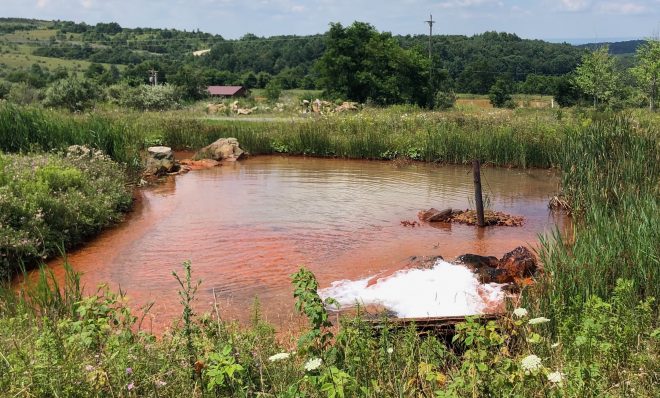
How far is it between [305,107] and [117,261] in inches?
1136

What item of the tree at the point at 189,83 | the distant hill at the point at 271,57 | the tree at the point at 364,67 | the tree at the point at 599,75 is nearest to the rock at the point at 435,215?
the tree at the point at 364,67

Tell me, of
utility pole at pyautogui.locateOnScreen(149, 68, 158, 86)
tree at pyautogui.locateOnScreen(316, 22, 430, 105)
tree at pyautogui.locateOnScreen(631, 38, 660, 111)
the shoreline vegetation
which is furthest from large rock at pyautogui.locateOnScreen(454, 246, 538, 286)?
utility pole at pyautogui.locateOnScreen(149, 68, 158, 86)

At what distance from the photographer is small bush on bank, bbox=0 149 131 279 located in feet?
26.1

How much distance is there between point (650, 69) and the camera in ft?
123

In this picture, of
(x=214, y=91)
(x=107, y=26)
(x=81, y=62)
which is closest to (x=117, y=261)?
(x=214, y=91)

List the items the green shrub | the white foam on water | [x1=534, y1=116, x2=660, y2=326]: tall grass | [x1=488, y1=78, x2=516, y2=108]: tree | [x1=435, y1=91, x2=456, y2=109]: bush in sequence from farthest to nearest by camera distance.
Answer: [x1=488, y1=78, x2=516, y2=108]: tree, [x1=435, y1=91, x2=456, y2=109]: bush, the green shrub, the white foam on water, [x1=534, y1=116, x2=660, y2=326]: tall grass

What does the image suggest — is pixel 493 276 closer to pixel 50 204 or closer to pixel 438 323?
pixel 438 323

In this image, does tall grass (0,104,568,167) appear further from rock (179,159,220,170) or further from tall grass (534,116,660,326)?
tall grass (534,116,660,326)

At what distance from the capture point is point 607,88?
139 feet

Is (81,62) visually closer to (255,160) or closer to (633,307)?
(255,160)

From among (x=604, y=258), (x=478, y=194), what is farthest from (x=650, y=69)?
(x=604, y=258)

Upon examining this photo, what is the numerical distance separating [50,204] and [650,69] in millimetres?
39267

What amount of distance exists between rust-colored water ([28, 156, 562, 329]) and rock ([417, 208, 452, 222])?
0.32 meters

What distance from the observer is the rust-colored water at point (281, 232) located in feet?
25.1
